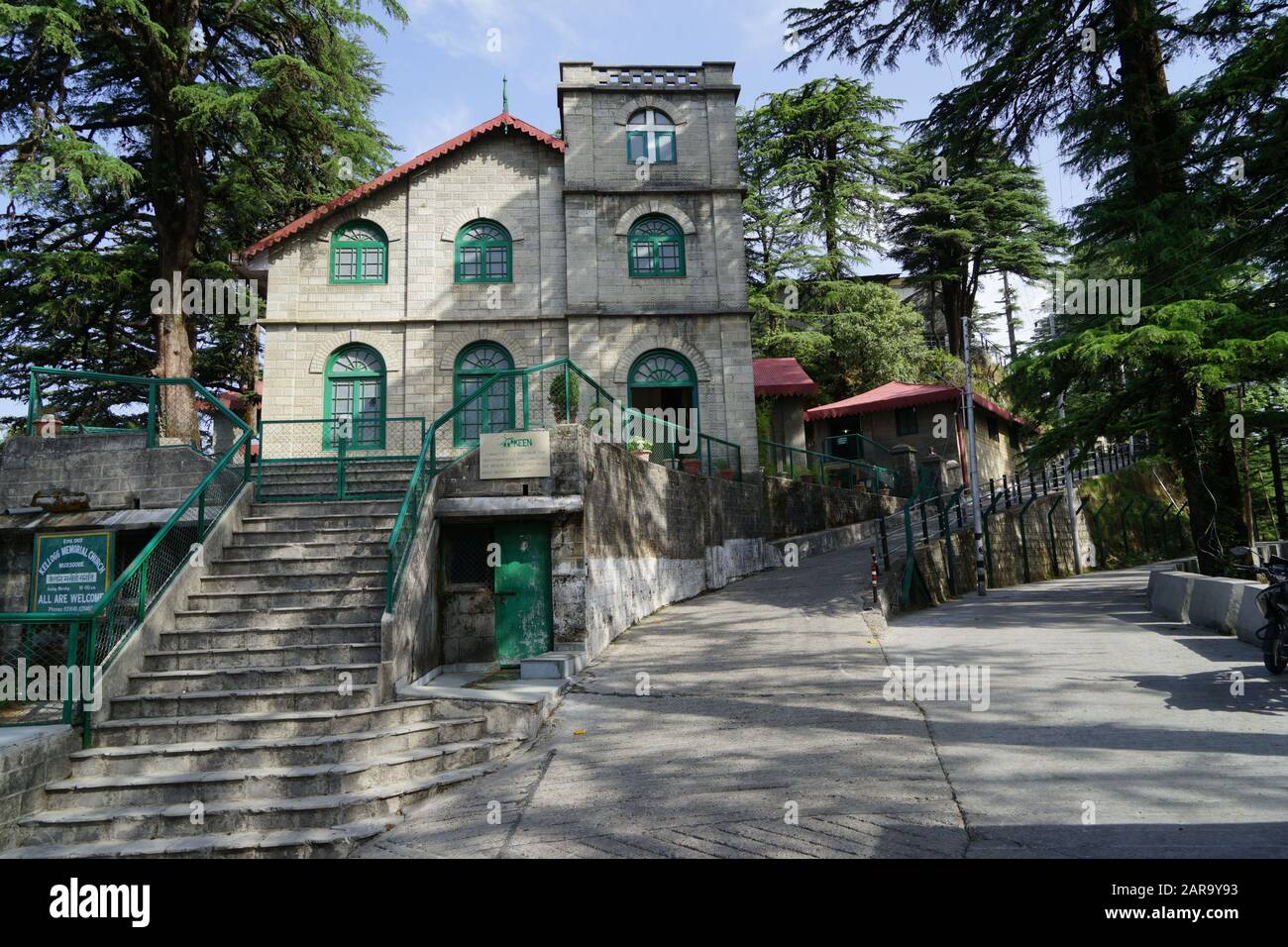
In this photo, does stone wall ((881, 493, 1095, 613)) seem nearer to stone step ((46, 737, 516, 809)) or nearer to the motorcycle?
the motorcycle

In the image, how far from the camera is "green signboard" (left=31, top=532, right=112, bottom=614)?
1116 centimetres

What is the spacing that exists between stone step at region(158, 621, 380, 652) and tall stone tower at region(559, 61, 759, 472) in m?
12.4

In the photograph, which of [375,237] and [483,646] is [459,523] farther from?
[375,237]

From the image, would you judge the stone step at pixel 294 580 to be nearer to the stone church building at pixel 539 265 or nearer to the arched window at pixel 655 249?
the stone church building at pixel 539 265

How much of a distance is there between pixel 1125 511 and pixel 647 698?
1040 inches

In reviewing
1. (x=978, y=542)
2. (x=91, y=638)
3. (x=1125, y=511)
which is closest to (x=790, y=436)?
(x=978, y=542)

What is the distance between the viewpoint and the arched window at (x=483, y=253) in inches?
816

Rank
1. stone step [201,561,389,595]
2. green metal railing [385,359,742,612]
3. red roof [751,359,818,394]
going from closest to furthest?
1. stone step [201,561,389,595]
2. green metal railing [385,359,742,612]
3. red roof [751,359,818,394]

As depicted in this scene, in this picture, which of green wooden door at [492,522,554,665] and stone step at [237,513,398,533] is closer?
green wooden door at [492,522,554,665]

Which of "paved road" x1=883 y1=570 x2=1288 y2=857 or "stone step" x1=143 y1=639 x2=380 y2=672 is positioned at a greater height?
"stone step" x1=143 y1=639 x2=380 y2=672

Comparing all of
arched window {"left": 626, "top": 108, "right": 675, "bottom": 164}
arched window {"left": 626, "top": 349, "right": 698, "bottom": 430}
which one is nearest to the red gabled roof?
arched window {"left": 626, "top": 108, "right": 675, "bottom": 164}

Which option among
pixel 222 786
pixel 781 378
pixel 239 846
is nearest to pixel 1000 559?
pixel 781 378
